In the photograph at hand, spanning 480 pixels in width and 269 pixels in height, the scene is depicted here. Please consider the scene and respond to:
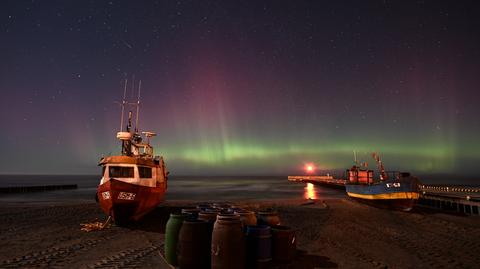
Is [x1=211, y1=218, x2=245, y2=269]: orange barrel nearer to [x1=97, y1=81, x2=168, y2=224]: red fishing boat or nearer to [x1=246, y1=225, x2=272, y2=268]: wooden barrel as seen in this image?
[x1=246, y1=225, x2=272, y2=268]: wooden barrel

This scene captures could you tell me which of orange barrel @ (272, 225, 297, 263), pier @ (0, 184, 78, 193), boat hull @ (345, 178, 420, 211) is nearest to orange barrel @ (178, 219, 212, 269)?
orange barrel @ (272, 225, 297, 263)

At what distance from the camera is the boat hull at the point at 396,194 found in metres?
25.2

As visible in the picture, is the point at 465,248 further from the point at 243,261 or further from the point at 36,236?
the point at 36,236

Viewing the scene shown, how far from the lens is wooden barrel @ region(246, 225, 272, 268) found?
7.66 metres

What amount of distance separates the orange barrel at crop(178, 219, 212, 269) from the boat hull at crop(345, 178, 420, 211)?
22.5 m

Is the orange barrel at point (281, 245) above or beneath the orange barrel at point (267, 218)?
beneath

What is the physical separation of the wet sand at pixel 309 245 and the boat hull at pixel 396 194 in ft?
23.3

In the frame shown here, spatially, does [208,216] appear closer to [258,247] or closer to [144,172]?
[258,247]

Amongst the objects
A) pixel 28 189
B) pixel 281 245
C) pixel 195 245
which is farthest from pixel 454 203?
pixel 28 189

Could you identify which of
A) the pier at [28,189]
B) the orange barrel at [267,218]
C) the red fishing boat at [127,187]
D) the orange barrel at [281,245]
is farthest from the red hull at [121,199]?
the pier at [28,189]

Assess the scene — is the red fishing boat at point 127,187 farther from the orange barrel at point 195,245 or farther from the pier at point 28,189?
the pier at point 28,189

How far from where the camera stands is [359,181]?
34.6m

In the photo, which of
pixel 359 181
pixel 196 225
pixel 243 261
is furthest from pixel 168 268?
pixel 359 181

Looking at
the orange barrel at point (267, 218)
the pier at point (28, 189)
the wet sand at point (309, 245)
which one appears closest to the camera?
the orange barrel at point (267, 218)
